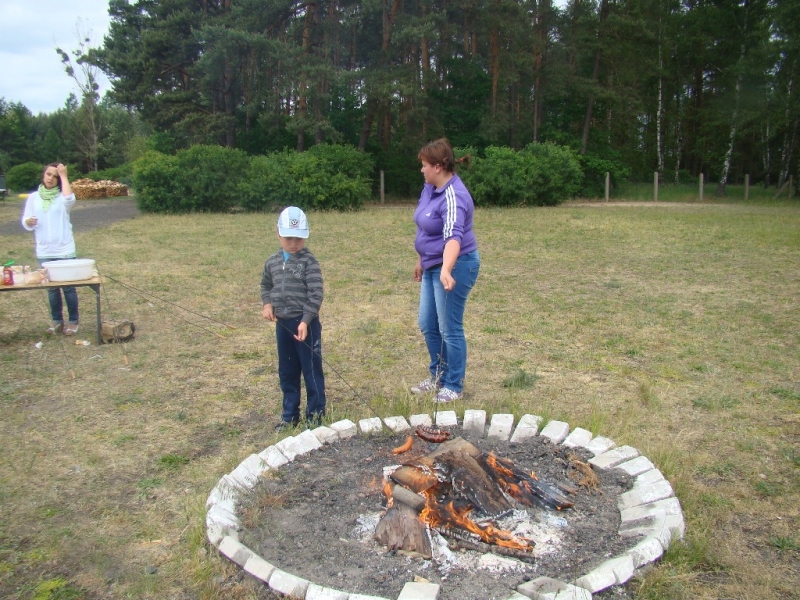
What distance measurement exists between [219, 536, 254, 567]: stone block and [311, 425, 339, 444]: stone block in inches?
36.7

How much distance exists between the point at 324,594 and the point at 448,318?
2265 mm

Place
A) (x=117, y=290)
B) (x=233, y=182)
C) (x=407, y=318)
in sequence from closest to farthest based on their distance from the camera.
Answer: (x=407, y=318) → (x=117, y=290) → (x=233, y=182)

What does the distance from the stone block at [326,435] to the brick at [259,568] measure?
1.03 metres

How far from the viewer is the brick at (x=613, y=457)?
3248 mm

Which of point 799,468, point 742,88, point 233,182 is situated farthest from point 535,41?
point 799,468

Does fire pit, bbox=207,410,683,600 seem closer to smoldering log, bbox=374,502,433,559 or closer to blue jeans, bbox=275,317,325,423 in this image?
smoldering log, bbox=374,502,433,559

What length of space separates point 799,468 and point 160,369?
4414 millimetres

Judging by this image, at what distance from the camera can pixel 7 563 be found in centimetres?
272

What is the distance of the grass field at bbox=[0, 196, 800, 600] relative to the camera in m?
2.75

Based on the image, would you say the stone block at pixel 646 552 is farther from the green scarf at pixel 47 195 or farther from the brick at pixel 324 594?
the green scarf at pixel 47 195

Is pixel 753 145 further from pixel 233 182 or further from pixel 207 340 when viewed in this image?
pixel 207 340

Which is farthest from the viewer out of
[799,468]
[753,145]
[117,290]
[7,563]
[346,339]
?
[753,145]

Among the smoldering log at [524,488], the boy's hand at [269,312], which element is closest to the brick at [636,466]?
the smoldering log at [524,488]

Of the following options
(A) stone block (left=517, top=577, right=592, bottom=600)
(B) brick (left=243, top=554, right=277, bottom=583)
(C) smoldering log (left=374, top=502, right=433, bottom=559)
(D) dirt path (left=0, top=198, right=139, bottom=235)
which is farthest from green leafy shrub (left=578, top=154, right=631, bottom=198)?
(B) brick (left=243, top=554, right=277, bottom=583)
